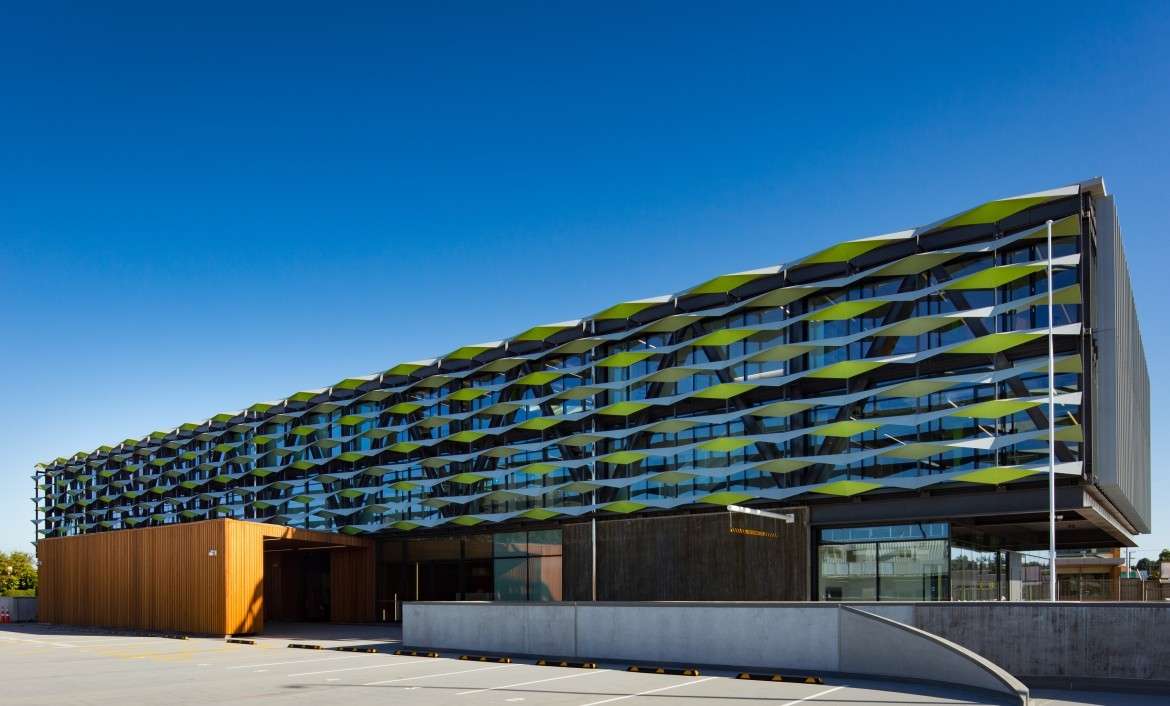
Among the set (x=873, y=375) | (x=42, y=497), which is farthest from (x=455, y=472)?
(x=42, y=497)

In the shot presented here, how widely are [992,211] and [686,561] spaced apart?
58.2ft

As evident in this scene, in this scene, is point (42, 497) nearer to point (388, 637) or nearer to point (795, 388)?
point (388, 637)

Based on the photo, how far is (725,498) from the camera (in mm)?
39250

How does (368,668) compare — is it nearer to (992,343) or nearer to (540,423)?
(540,423)

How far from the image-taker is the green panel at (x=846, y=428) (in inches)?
1389

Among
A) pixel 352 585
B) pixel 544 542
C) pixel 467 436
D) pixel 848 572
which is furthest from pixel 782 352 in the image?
pixel 352 585

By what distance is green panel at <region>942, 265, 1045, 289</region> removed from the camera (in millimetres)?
32312

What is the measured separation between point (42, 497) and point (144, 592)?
166ft

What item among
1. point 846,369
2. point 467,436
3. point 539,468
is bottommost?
point 539,468

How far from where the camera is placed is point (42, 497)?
90375mm

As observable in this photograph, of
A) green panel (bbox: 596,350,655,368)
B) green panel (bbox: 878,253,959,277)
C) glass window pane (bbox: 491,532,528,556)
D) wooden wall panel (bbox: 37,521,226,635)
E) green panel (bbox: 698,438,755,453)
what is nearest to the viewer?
green panel (bbox: 878,253,959,277)

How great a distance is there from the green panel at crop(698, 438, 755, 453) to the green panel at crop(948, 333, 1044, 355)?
361 inches

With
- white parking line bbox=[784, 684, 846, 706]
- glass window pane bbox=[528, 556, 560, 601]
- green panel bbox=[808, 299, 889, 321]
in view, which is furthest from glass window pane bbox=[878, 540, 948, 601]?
glass window pane bbox=[528, 556, 560, 601]

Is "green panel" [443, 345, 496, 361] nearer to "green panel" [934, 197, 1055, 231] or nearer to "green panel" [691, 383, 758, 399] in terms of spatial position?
"green panel" [691, 383, 758, 399]
